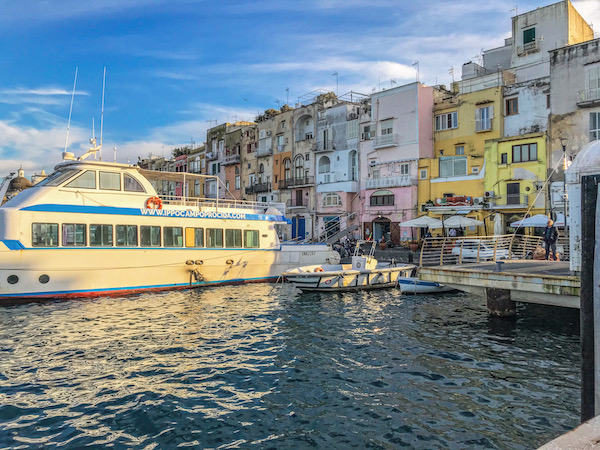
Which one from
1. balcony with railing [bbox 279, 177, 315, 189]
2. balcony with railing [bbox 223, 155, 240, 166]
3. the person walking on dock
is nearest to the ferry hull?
the person walking on dock

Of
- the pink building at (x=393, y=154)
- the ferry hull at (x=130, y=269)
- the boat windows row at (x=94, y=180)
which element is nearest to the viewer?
the ferry hull at (x=130, y=269)

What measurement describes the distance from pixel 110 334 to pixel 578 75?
32.5 m

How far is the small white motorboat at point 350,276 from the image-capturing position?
2009cm

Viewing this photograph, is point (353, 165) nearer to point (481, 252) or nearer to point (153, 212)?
Result: point (481, 252)

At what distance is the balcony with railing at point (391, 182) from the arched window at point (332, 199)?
156 inches

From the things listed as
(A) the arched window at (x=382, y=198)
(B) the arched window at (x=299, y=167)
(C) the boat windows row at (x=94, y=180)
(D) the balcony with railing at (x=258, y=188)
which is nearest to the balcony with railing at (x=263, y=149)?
(D) the balcony with railing at (x=258, y=188)

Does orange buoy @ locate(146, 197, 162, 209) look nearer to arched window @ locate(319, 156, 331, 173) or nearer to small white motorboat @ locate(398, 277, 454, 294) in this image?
small white motorboat @ locate(398, 277, 454, 294)

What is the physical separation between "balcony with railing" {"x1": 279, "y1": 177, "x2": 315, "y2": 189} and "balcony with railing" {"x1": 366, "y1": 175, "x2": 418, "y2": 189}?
26.7 feet

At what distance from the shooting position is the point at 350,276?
20.8 meters

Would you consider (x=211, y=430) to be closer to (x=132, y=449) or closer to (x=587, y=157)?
(x=132, y=449)

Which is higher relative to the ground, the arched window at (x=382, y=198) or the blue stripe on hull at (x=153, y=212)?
the arched window at (x=382, y=198)

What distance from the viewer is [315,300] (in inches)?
753

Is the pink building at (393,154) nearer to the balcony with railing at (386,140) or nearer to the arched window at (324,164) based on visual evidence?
the balcony with railing at (386,140)

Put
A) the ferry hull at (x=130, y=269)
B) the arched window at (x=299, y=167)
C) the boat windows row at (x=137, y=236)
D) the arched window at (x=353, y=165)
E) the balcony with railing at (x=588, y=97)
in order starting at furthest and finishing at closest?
the arched window at (x=299, y=167), the arched window at (x=353, y=165), the balcony with railing at (x=588, y=97), the boat windows row at (x=137, y=236), the ferry hull at (x=130, y=269)
